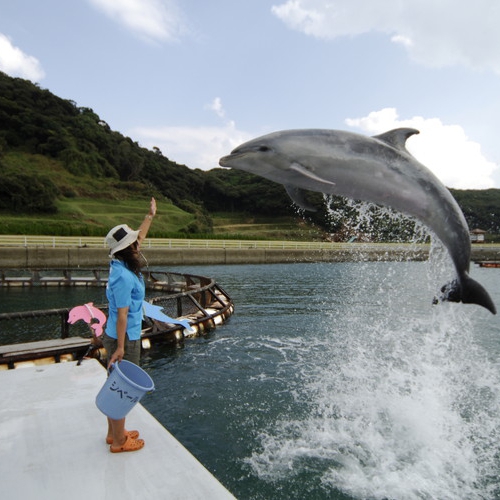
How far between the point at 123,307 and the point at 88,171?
80.0 meters

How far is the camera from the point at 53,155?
77.7 metres

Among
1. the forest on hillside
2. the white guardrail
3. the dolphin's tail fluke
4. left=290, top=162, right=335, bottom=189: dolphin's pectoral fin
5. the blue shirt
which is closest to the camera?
left=290, top=162, right=335, bottom=189: dolphin's pectoral fin

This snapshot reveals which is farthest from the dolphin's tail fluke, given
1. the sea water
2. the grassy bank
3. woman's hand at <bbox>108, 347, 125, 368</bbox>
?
the grassy bank

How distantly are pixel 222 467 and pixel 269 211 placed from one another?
84.8 m

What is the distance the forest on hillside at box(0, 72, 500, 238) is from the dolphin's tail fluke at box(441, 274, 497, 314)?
57.6m

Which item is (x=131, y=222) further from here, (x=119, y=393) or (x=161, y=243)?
(x=119, y=393)

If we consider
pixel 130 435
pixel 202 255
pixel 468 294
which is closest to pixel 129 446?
pixel 130 435

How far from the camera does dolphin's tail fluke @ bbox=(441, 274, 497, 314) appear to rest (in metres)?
4.07

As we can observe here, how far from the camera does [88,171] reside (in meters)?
77.2

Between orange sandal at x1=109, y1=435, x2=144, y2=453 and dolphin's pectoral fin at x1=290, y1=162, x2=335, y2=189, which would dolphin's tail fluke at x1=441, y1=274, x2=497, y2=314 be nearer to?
dolphin's pectoral fin at x1=290, y1=162, x2=335, y2=189

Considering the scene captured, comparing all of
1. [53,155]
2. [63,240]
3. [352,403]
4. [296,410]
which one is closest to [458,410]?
[352,403]

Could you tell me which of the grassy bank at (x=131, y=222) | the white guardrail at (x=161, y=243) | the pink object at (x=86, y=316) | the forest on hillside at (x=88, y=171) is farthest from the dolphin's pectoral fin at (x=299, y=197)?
the forest on hillside at (x=88, y=171)

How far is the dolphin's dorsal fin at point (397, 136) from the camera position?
12.6 feet

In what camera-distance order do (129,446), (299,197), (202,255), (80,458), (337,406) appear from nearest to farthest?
(299,197) → (80,458) → (129,446) → (337,406) → (202,255)
